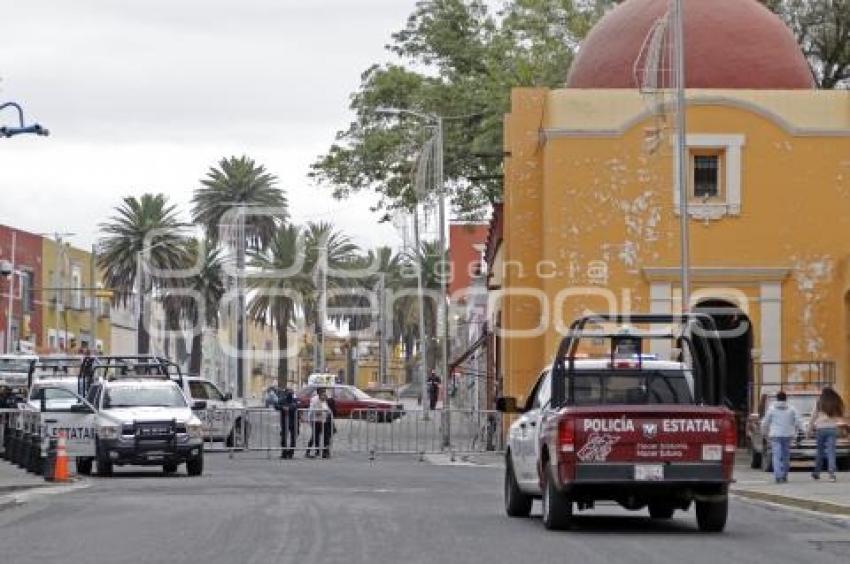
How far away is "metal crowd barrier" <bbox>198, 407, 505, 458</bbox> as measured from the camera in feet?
143

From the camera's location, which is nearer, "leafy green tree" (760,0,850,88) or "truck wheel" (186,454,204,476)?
"truck wheel" (186,454,204,476)

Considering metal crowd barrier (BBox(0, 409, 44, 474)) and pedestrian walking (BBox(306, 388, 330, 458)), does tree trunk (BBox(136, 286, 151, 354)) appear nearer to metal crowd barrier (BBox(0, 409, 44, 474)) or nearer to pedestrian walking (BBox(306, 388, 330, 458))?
pedestrian walking (BBox(306, 388, 330, 458))

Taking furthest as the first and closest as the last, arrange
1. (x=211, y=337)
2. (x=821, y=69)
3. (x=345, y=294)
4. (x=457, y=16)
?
(x=211, y=337) < (x=345, y=294) < (x=457, y=16) < (x=821, y=69)

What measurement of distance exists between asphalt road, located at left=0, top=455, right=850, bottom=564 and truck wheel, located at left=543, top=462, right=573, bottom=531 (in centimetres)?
25

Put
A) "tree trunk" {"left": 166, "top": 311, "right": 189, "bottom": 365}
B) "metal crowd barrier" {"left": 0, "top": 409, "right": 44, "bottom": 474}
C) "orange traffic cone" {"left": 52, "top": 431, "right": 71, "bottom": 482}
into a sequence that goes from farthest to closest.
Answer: "tree trunk" {"left": 166, "top": 311, "right": 189, "bottom": 365}, "metal crowd barrier" {"left": 0, "top": 409, "right": 44, "bottom": 474}, "orange traffic cone" {"left": 52, "top": 431, "right": 71, "bottom": 482}

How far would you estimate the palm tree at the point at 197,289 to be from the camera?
84.4 m

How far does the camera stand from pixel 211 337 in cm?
12112

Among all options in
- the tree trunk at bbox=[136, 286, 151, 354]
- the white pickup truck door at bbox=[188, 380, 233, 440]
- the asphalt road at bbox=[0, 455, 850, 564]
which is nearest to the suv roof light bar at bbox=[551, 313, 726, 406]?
the asphalt road at bbox=[0, 455, 850, 564]

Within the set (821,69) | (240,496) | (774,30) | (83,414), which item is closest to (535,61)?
(821,69)

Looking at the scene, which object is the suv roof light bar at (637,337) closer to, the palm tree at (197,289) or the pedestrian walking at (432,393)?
the pedestrian walking at (432,393)

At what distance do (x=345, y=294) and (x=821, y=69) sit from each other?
45766 mm

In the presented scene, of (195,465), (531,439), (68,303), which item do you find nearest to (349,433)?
(195,465)

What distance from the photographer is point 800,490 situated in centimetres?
2833

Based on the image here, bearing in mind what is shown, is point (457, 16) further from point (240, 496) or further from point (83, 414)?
point (240, 496)
